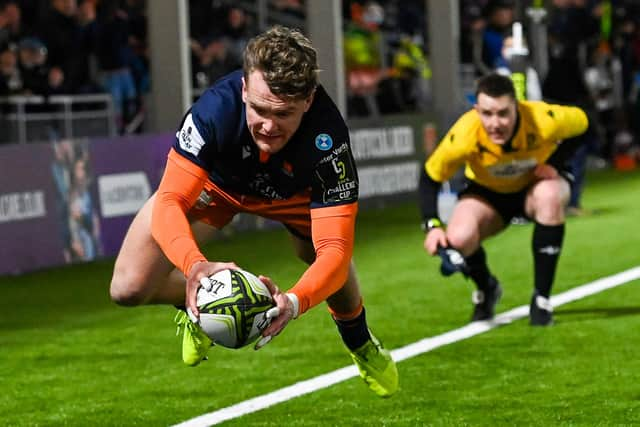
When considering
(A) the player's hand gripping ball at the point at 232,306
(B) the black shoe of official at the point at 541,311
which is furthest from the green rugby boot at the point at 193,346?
(B) the black shoe of official at the point at 541,311

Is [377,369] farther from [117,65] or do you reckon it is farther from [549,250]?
[117,65]

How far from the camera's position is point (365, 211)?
59.0ft

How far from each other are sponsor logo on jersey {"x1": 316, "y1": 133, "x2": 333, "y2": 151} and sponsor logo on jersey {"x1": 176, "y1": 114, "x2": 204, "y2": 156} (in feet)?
1.57

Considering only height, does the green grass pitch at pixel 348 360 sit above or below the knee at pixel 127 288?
below

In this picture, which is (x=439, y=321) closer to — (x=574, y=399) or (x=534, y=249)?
(x=534, y=249)

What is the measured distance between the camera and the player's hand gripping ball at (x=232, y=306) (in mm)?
5211

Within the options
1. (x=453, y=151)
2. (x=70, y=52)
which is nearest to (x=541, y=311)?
(x=453, y=151)

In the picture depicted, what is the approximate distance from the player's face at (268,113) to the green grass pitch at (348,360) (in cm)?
149

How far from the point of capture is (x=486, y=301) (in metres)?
9.49

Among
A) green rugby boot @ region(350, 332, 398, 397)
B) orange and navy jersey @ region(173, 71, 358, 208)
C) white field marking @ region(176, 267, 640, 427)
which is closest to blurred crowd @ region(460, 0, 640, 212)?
white field marking @ region(176, 267, 640, 427)

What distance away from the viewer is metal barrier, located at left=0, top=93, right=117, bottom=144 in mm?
14359

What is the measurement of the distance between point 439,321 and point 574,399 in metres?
2.72

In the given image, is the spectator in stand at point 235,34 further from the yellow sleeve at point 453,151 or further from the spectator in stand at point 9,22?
the yellow sleeve at point 453,151

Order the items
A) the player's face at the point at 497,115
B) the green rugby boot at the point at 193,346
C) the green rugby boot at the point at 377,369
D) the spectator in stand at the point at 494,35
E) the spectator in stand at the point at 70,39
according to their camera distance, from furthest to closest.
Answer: the spectator in stand at the point at 494,35, the spectator in stand at the point at 70,39, the player's face at the point at 497,115, the green rugby boot at the point at 377,369, the green rugby boot at the point at 193,346
